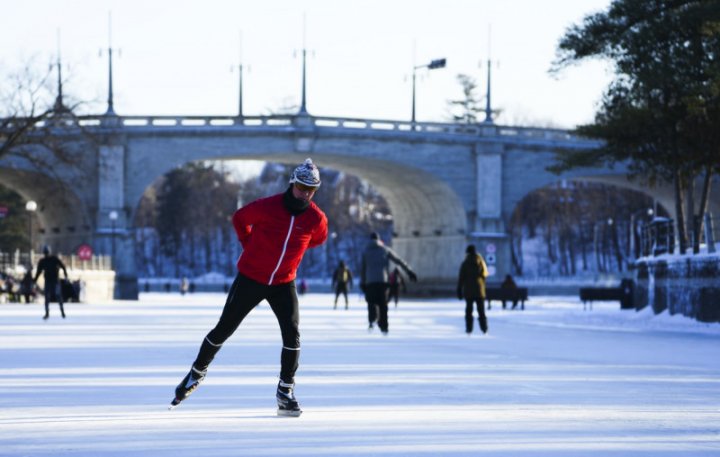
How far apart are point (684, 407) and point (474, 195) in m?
53.8

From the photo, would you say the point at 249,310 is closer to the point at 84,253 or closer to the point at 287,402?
the point at 287,402

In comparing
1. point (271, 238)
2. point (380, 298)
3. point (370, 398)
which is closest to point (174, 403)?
point (271, 238)

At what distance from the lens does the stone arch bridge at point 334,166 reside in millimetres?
56938

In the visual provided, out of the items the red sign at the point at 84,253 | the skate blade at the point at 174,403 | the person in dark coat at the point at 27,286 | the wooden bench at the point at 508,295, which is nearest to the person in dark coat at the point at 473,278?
the skate blade at the point at 174,403

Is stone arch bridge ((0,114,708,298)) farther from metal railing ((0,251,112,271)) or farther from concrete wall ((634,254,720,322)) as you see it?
concrete wall ((634,254,720,322))

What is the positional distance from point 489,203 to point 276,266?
5497 centimetres

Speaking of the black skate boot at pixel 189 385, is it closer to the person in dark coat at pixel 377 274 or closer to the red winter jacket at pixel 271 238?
the red winter jacket at pixel 271 238

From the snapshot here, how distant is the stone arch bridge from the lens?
56938 millimetres

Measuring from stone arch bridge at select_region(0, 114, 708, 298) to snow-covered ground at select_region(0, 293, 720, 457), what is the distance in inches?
1481

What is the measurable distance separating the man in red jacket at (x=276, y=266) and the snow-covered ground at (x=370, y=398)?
36 centimetres

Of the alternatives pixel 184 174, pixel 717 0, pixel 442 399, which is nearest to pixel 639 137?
pixel 717 0

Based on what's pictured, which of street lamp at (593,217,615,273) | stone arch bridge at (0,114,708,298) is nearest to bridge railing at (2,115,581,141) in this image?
stone arch bridge at (0,114,708,298)

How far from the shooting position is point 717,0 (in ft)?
74.8

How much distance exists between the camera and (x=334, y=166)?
6538cm
